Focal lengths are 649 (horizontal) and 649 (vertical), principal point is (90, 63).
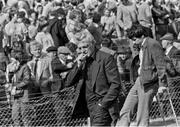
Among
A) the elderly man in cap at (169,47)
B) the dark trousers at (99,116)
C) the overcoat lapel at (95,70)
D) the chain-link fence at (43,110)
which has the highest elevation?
the overcoat lapel at (95,70)

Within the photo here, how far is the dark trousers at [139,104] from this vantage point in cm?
1177

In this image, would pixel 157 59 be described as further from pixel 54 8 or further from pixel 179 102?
pixel 54 8

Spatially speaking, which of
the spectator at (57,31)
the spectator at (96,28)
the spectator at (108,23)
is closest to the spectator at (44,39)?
the spectator at (57,31)

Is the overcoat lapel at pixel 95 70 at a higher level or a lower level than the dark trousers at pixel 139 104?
higher

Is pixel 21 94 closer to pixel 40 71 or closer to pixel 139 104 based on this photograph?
pixel 40 71

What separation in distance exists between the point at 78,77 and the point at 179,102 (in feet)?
13.6

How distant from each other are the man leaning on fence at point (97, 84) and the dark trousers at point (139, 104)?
4.15 ft

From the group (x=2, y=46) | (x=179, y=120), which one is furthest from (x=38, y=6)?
(x=179, y=120)

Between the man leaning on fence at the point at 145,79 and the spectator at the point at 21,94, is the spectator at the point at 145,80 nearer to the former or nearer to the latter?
the man leaning on fence at the point at 145,79

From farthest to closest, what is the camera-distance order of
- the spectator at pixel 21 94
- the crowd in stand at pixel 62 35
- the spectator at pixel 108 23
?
the spectator at pixel 108 23
the crowd in stand at pixel 62 35
the spectator at pixel 21 94

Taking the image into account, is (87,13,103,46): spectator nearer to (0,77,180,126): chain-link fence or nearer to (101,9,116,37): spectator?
(101,9,116,37): spectator

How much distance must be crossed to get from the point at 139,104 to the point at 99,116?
59.7 inches

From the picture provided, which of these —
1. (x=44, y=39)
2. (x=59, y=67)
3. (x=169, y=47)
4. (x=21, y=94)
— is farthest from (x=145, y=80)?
(x=44, y=39)

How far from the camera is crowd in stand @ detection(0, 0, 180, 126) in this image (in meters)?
13.7
